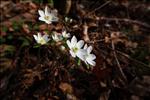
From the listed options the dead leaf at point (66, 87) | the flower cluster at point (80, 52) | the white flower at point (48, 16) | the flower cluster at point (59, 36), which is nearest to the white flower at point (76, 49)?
the flower cluster at point (80, 52)

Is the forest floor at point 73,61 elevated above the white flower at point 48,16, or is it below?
below

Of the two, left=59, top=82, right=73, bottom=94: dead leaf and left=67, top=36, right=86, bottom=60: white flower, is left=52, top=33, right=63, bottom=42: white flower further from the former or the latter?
left=59, top=82, right=73, bottom=94: dead leaf

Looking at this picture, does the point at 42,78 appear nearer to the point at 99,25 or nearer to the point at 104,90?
the point at 104,90

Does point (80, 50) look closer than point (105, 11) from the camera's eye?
Yes

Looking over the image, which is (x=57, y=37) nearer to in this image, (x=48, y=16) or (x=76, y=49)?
(x=48, y=16)

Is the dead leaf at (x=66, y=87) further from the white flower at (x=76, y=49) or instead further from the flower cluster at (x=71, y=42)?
the white flower at (x=76, y=49)

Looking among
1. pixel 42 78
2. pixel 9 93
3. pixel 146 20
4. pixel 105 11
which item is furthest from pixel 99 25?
pixel 9 93

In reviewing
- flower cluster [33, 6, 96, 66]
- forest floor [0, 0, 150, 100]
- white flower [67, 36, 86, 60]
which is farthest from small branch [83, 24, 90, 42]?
white flower [67, 36, 86, 60]
